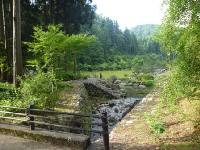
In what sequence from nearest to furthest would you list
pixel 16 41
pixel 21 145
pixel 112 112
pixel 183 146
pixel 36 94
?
1. pixel 183 146
2. pixel 21 145
3. pixel 36 94
4. pixel 16 41
5. pixel 112 112

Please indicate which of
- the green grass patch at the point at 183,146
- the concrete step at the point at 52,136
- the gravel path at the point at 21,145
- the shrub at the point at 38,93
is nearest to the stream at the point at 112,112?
the shrub at the point at 38,93

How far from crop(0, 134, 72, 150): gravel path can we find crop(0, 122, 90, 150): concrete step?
109mm

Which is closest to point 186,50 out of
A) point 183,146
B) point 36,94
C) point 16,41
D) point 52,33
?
point 183,146

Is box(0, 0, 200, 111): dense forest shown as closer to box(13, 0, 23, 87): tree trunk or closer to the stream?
box(13, 0, 23, 87): tree trunk

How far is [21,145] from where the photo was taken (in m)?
4.07

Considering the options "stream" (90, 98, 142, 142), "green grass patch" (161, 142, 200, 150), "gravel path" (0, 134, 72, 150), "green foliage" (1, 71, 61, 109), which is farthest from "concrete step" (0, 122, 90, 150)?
"stream" (90, 98, 142, 142)

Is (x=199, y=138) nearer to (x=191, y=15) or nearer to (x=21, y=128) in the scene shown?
(x=191, y=15)

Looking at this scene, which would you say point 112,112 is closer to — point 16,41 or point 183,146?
point 16,41

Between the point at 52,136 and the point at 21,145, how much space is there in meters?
0.79

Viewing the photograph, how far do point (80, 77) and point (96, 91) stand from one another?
367cm

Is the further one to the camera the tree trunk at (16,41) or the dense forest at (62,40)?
the tree trunk at (16,41)

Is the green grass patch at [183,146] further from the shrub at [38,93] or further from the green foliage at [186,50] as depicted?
the shrub at [38,93]

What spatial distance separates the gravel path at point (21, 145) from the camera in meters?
3.93

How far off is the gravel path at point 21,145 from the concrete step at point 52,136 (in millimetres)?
109
